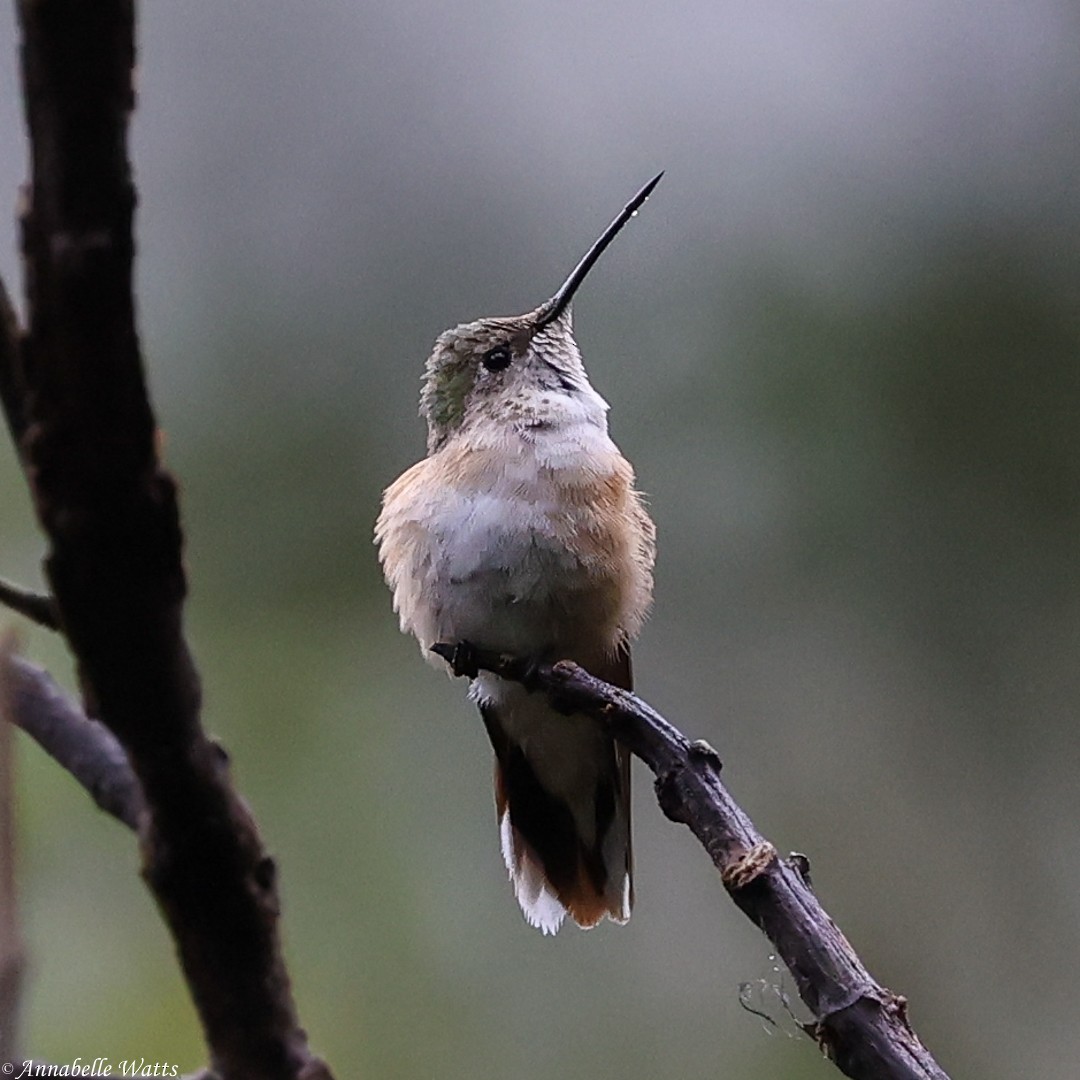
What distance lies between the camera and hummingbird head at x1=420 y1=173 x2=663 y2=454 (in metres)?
3.37

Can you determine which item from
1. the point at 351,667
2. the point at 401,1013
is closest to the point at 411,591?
the point at 401,1013

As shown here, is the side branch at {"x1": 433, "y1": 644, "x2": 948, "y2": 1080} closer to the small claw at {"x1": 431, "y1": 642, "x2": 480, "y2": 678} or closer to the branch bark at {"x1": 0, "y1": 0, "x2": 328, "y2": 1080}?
the branch bark at {"x1": 0, "y1": 0, "x2": 328, "y2": 1080}

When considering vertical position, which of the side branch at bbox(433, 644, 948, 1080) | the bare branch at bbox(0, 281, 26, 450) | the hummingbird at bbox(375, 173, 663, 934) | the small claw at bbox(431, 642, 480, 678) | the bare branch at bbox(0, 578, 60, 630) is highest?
the hummingbird at bbox(375, 173, 663, 934)

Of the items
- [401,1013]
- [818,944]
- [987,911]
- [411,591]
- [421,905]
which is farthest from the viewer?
[987,911]

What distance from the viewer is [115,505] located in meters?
0.77

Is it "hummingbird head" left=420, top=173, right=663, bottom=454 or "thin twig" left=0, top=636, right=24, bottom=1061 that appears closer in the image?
"thin twig" left=0, top=636, right=24, bottom=1061

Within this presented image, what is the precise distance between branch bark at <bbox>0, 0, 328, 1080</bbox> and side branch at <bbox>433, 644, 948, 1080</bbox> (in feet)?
1.76

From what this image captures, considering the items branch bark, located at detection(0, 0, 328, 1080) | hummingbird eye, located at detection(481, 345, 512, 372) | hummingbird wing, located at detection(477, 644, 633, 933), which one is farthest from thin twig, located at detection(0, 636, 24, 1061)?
hummingbird eye, located at detection(481, 345, 512, 372)

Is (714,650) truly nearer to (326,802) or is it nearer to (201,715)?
(326,802)

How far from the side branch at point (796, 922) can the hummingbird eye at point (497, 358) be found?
2.03 meters

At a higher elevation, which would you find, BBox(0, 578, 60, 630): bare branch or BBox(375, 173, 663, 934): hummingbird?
BBox(375, 173, 663, 934): hummingbird

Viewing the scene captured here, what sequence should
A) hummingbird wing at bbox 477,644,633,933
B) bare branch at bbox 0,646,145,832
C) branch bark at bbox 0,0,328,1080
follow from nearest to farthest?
branch bark at bbox 0,0,328,1080, bare branch at bbox 0,646,145,832, hummingbird wing at bbox 477,644,633,933

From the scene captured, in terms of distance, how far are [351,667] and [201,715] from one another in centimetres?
452

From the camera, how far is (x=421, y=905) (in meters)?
4.82
